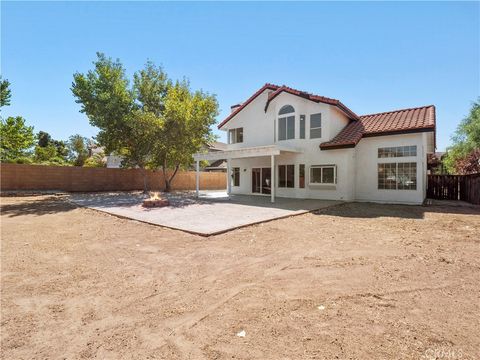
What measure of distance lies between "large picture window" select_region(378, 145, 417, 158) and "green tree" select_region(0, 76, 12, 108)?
28.9 m

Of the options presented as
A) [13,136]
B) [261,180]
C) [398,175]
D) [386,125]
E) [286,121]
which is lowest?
[261,180]

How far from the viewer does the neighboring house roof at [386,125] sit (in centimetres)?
1394

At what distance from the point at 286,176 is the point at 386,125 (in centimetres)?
668

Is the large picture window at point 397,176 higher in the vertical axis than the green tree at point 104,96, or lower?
lower

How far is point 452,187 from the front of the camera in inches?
697

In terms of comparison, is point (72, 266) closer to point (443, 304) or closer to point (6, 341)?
point (6, 341)

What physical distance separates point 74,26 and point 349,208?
14620 millimetres

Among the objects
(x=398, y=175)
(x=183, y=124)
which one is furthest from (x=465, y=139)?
(x=183, y=124)

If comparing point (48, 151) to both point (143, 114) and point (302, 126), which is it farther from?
point (302, 126)

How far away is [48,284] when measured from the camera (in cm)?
425

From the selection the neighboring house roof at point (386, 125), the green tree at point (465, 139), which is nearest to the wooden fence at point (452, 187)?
the neighboring house roof at point (386, 125)

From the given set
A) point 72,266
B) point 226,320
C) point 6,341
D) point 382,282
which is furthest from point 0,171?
point 382,282

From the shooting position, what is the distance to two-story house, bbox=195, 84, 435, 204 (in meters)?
14.4

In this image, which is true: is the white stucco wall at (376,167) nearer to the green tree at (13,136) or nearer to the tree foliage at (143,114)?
the tree foliage at (143,114)
